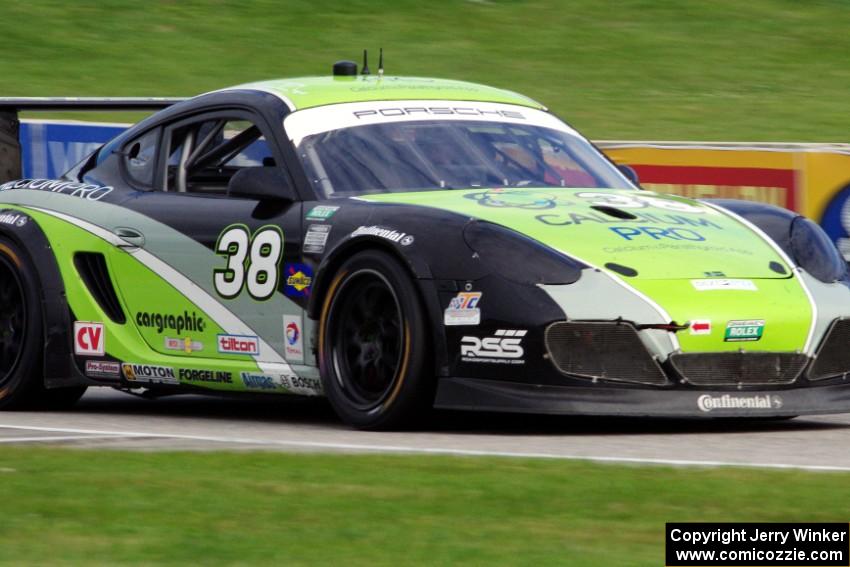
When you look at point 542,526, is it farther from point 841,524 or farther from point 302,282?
point 302,282

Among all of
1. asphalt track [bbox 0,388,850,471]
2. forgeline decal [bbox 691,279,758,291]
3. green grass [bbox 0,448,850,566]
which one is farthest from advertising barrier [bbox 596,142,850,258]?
green grass [bbox 0,448,850,566]

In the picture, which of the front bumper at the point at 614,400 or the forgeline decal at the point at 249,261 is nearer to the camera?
the front bumper at the point at 614,400

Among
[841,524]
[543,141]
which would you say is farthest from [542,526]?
[543,141]

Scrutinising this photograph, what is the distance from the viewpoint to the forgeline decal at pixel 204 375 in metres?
7.90

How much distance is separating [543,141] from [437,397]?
1878mm

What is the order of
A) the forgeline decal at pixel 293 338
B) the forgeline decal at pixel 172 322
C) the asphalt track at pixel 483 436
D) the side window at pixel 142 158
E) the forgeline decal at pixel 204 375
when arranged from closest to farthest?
the asphalt track at pixel 483 436, the forgeline decal at pixel 293 338, the forgeline decal at pixel 204 375, the forgeline decal at pixel 172 322, the side window at pixel 142 158

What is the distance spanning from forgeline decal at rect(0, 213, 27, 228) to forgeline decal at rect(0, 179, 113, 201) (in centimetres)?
21

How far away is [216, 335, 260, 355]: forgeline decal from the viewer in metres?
7.76

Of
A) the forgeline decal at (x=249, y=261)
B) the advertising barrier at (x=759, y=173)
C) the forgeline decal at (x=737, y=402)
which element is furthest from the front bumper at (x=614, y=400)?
the advertising barrier at (x=759, y=173)

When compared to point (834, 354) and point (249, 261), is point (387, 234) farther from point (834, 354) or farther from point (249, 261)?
point (834, 354)

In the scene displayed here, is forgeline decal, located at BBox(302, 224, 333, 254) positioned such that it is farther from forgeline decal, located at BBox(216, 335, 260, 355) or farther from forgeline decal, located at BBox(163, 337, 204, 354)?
forgeline decal, located at BBox(163, 337, 204, 354)

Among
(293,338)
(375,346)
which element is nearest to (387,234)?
(375,346)

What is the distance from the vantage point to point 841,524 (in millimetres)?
4633

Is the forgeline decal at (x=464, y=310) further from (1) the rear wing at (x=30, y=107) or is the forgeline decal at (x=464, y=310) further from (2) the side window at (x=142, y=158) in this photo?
(1) the rear wing at (x=30, y=107)
